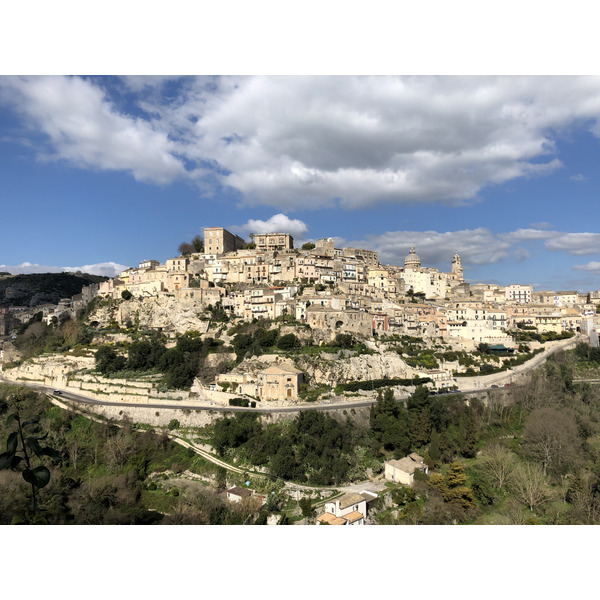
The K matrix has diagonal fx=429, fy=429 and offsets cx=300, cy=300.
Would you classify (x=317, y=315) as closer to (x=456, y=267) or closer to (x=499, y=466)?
(x=499, y=466)

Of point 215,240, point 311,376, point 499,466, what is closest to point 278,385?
point 311,376

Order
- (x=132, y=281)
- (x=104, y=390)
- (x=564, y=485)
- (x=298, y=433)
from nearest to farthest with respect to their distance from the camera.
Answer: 1. (x=564, y=485)
2. (x=298, y=433)
3. (x=104, y=390)
4. (x=132, y=281)

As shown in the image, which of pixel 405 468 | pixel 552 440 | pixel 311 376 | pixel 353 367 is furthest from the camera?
pixel 353 367

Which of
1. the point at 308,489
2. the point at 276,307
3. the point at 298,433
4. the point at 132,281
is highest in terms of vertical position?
the point at 132,281

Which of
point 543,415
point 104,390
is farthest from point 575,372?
point 104,390

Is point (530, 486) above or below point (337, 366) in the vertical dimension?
below

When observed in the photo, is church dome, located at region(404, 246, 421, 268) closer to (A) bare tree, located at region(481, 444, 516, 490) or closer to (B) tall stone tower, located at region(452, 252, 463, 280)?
(B) tall stone tower, located at region(452, 252, 463, 280)

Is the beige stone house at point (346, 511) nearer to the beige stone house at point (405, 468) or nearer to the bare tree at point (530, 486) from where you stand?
the beige stone house at point (405, 468)

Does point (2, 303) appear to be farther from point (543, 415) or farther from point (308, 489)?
point (543, 415)
